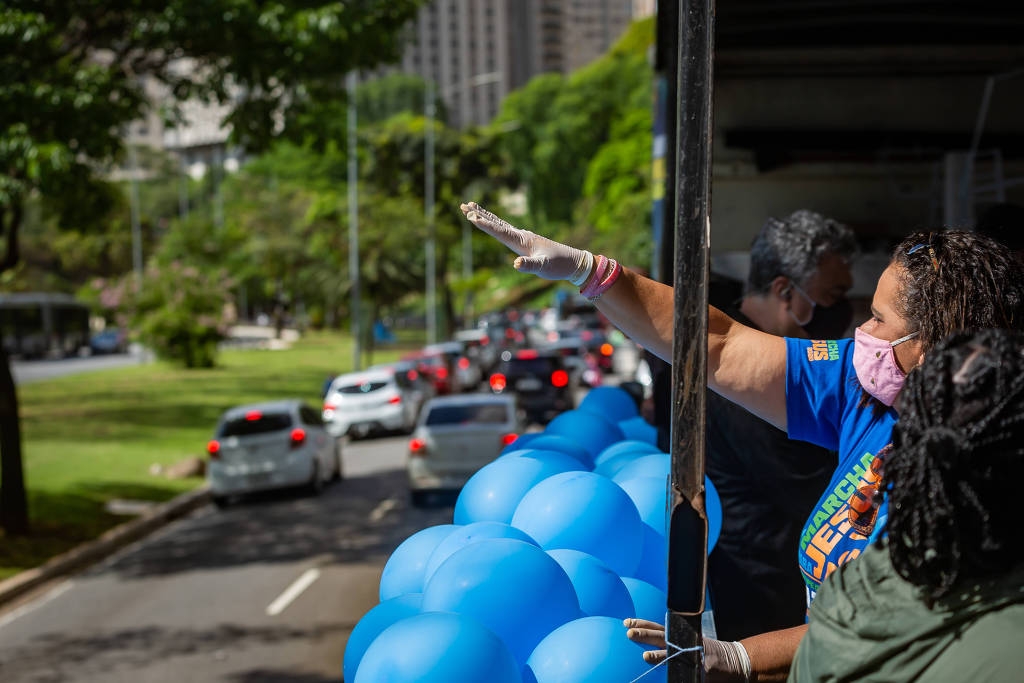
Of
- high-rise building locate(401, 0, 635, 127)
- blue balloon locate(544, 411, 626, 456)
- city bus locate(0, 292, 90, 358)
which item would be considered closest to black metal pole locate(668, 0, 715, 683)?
blue balloon locate(544, 411, 626, 456)

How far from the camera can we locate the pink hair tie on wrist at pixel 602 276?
2.46 metres

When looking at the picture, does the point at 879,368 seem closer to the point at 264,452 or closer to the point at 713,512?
the point at 713,512

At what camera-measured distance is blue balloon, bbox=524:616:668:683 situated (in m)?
2.48

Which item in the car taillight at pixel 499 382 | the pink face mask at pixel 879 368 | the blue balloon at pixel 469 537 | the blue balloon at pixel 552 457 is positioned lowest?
the car taillight at pixel 499 382

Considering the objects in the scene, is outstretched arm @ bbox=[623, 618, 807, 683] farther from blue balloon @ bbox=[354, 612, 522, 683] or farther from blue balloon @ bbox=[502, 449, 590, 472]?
blue balloon @ bbox=[502, 449, 590, 472]

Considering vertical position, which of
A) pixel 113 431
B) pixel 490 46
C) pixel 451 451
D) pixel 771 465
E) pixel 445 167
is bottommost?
pixel 113 431

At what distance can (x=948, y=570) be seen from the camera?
1727mm

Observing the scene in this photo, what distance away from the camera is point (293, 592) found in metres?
10.5

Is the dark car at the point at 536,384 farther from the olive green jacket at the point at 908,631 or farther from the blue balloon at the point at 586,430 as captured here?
the olive green jacket at the point at 908,631

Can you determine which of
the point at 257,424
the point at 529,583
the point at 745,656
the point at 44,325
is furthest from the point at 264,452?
the point at 44,325

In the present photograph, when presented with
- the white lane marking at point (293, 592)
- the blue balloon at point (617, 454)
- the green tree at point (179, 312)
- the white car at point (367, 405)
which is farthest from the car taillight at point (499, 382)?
the green tree at point (179, 312)

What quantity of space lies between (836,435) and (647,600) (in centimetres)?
Answer: 83

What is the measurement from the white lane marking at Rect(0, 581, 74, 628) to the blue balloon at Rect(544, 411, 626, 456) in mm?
7151

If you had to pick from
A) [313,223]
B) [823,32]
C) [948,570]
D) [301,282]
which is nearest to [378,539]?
[823,32]
